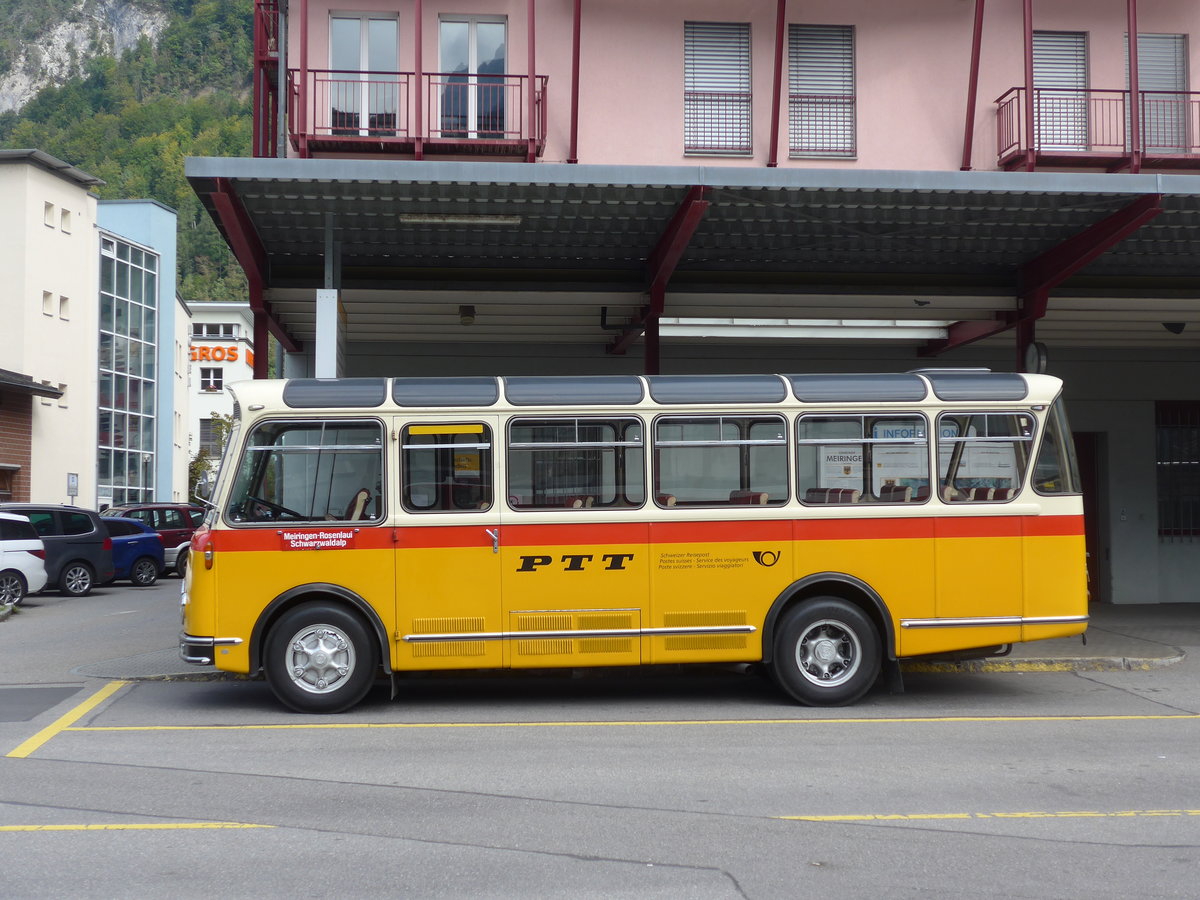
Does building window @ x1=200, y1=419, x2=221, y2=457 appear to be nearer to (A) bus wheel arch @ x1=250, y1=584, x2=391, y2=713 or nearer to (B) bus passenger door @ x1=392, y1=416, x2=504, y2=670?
(A) bus wheel arch @ x1=250, y1=584, x2=391, y2=713

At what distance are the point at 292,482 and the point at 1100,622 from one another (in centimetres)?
1152

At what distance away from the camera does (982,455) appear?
11094mm

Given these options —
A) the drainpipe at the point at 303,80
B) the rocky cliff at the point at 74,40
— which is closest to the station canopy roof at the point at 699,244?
the drainpipe at the point at 303,80

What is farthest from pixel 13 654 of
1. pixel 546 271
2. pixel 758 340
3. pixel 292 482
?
pixel 758 340

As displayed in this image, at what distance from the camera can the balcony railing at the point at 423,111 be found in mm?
17250

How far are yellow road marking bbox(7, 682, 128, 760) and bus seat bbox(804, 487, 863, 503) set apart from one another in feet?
20.7

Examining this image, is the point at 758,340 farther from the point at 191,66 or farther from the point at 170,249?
the point at 191,66

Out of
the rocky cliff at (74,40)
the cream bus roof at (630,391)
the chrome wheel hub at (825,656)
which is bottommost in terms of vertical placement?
the chrome wheel hub at (825,656)

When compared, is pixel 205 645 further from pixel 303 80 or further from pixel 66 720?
pixel 303 80

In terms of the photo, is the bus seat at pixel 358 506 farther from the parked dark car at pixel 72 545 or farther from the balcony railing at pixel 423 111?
the parked dark car at pixel 72 545

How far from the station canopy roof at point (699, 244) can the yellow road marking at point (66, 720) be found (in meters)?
5.02

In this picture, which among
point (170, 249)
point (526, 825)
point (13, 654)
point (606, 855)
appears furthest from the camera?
point (170, 249)

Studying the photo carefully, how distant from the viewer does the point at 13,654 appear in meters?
15.2

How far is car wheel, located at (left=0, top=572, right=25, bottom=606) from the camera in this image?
2231cm
